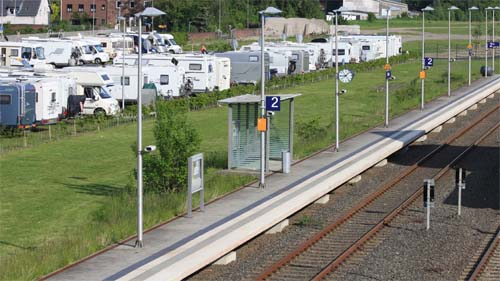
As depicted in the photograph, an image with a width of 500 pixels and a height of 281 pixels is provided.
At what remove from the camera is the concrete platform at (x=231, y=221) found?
816 inches

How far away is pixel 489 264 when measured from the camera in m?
23.9

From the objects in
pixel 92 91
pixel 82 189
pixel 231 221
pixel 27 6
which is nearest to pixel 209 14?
pixel 27 6

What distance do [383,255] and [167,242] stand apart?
5033mm

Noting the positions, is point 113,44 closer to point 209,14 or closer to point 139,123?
point 209,14

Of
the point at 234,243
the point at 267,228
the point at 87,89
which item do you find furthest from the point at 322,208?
the point at 87,89

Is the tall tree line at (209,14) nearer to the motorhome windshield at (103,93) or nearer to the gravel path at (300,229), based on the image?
the motorhome windshield at (103,93)

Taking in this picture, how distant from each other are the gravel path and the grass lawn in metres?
2.41

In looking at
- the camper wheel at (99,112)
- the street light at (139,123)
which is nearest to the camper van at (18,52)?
the camper wheel at (99,112)

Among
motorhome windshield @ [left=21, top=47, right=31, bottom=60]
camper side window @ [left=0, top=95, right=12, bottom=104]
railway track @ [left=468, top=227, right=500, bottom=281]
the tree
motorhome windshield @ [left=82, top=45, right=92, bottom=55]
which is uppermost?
motorhome windshield @ [left=82, top=45, right=92, bottom=55]

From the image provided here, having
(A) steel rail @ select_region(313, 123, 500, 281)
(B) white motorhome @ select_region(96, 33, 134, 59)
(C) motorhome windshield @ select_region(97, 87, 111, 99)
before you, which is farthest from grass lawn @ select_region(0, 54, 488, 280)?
(B) white motorhome @ select_region(96, 33, 134, 59)

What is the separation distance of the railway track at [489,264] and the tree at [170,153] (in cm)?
866

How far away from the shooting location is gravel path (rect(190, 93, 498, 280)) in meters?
22.6

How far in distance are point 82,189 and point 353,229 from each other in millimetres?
8949

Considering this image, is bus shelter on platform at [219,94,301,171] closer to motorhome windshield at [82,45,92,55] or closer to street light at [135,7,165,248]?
street light at [135,7,165,248]
